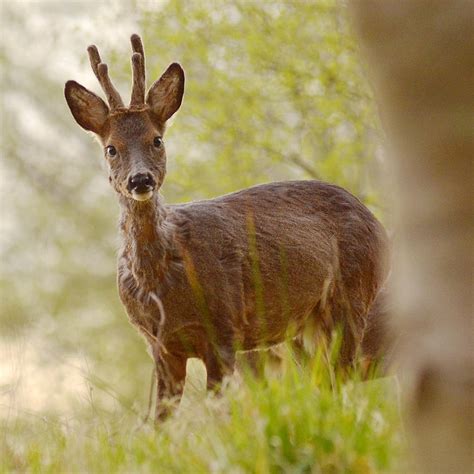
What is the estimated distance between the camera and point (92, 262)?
18828mm

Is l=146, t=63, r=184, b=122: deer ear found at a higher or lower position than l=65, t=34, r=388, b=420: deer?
higher

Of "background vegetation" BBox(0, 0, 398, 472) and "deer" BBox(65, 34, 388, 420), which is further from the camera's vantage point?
"deer" BBox(65, 34, 388, 420)

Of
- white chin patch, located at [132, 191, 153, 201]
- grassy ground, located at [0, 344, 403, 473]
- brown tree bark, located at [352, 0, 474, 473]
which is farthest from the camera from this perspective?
white chin patch, located at [132, 191, 153, 201]

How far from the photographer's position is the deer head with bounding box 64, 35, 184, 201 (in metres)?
6.29

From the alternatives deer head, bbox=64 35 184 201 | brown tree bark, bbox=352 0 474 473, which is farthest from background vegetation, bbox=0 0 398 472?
deer head, bbox=64 35 184 201

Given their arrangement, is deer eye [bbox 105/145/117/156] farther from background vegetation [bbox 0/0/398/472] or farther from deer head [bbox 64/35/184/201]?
background vegetation [bbox 0/0/398/472]

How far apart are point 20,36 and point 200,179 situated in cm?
575

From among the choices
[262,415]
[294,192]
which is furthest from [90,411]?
[294,192]

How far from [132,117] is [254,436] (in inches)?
127

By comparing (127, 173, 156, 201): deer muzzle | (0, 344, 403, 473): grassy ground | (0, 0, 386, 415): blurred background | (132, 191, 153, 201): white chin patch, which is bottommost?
(0, 344, 403, 473): grassy ground

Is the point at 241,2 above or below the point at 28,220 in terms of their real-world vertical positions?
above

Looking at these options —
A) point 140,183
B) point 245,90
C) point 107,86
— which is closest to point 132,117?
point 107,86

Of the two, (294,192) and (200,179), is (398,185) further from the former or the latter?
(200,179)

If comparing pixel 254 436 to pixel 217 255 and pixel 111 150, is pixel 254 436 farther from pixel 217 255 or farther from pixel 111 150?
pixel 111 150
